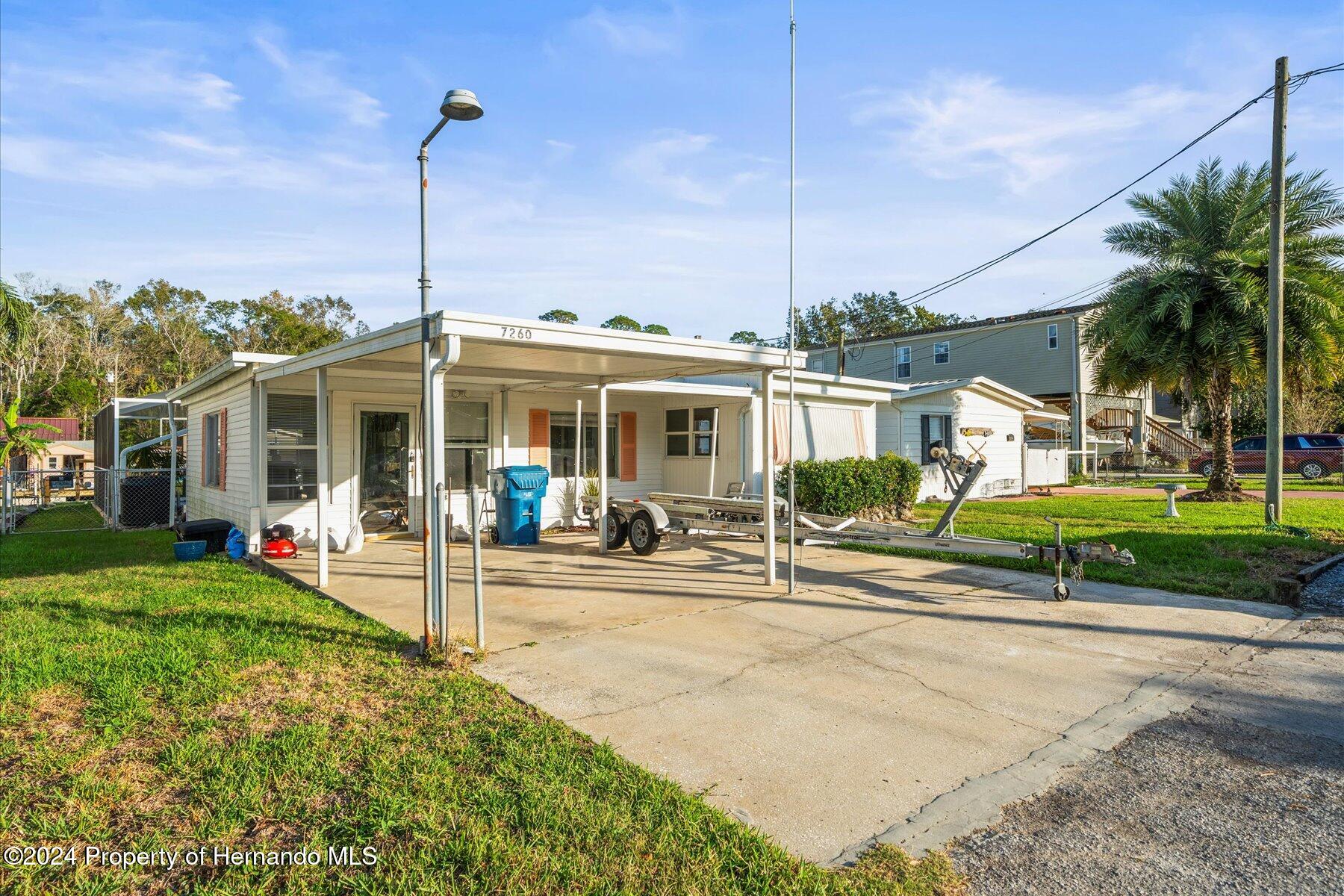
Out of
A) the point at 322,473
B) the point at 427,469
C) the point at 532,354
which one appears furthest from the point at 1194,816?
the point at 322,473

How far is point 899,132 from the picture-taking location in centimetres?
1255

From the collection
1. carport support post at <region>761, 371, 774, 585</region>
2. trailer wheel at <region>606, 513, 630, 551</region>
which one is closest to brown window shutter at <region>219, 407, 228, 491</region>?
trailer wheel at <region>606, 513, 630, 551</region>

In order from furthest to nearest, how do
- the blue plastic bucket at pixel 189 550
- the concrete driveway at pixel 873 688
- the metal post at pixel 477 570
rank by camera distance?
the blue plastic bucket at pixel 189 550 → the metal post at pixel 477 570 → the concrete driveway at pixel 873 688

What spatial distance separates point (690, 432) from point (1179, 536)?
794 cm

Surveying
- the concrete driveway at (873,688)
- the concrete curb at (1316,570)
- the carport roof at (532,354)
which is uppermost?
the carport roof at (532,354)

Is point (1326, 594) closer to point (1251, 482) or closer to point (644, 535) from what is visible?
point (644, 535)

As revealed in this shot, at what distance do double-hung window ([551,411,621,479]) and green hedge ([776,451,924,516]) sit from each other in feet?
10.0

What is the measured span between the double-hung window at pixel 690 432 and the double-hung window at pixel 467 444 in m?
3.70

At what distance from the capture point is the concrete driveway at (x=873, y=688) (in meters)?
3.57

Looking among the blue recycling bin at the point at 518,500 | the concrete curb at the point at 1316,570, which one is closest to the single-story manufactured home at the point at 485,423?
the blue recycling bin at the point at 518,500

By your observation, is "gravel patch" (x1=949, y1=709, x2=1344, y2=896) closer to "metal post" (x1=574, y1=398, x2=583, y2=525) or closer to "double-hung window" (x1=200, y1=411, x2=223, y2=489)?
"metal post" (x1=574, y1=398, x2=583, y2=525)

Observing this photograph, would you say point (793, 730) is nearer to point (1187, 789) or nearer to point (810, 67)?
point (1187, 789)

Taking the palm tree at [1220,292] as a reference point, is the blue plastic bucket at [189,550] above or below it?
below

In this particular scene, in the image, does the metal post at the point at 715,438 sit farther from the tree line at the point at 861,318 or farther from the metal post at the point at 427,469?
the tree line at the point at 861,318
